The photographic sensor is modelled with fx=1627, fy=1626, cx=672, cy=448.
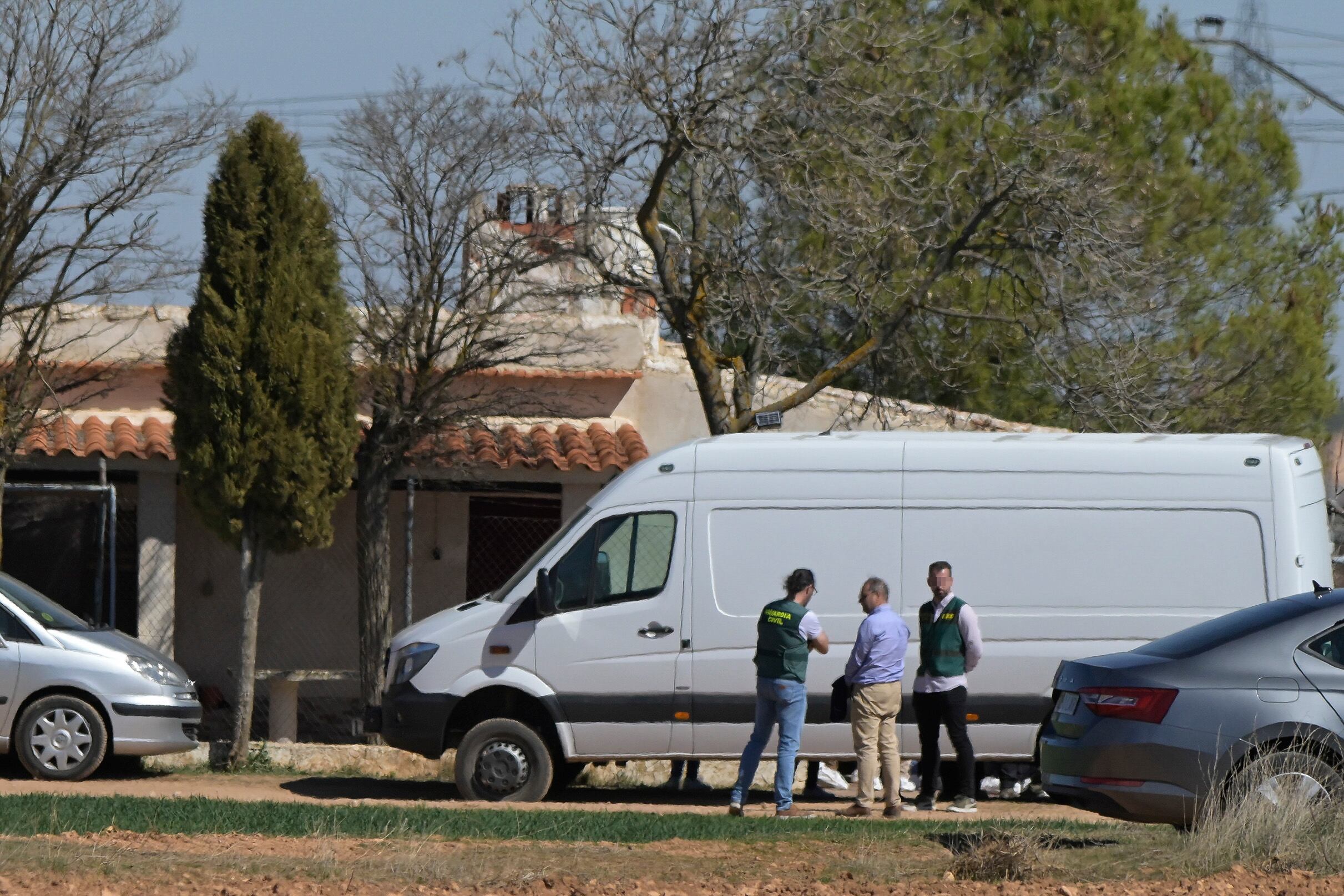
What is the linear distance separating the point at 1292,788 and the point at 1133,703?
2.77ft

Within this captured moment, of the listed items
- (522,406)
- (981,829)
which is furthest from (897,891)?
(522,406)

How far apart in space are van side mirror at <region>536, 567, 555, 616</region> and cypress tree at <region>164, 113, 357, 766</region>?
3263 millimetres

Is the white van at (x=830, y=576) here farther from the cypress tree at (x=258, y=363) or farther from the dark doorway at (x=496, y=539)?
the dark doorway at (x=496, y=539)

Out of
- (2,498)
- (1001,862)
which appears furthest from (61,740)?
(1001,862)

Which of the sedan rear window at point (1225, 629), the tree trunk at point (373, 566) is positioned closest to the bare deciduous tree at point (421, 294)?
the tree trunk at point (373, 566)

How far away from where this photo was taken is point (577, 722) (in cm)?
1130

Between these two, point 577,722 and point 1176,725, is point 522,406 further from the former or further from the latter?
point 1176,725

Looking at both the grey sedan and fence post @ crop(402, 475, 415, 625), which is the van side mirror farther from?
the grey sedan

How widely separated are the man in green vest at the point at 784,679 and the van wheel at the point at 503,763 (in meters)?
1.59

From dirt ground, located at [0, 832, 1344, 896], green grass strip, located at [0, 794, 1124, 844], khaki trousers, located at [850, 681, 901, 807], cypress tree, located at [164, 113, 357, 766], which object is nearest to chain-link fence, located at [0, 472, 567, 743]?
cypress tree, located at [164, 113, 357, 766]

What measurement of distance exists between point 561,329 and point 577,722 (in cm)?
645

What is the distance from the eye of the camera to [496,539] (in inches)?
688

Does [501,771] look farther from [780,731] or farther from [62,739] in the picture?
[62,739]

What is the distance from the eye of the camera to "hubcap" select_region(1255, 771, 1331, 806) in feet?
26.0
